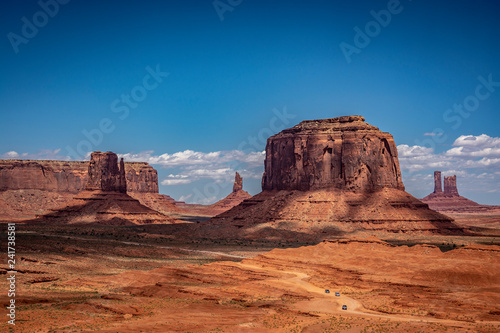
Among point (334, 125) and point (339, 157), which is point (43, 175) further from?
point (339, 157)

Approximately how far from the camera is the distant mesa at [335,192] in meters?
85.0

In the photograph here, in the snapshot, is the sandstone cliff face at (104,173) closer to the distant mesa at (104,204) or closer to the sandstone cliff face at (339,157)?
the distant mesa at (104,204)

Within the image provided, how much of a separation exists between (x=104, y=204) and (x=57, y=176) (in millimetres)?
71460

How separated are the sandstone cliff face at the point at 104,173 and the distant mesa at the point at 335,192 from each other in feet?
93.4

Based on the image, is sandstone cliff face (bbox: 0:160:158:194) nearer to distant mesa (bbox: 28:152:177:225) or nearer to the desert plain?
distant mesa (bbox: 28:152:177:225)

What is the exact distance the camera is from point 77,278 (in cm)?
3866

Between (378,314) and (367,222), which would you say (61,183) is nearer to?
(367,222)

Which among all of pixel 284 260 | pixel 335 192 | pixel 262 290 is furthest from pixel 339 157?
pixel 262 290

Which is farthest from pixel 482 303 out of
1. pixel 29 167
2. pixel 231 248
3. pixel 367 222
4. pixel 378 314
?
pixel 29 167

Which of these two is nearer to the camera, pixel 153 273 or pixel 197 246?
pixel 153 273

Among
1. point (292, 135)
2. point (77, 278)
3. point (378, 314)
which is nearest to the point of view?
point (378, 314)

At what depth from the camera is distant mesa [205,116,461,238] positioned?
85000 millimetres

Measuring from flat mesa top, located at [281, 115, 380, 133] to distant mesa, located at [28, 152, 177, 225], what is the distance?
3455 cm

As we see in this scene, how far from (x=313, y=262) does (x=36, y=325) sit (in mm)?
30649
